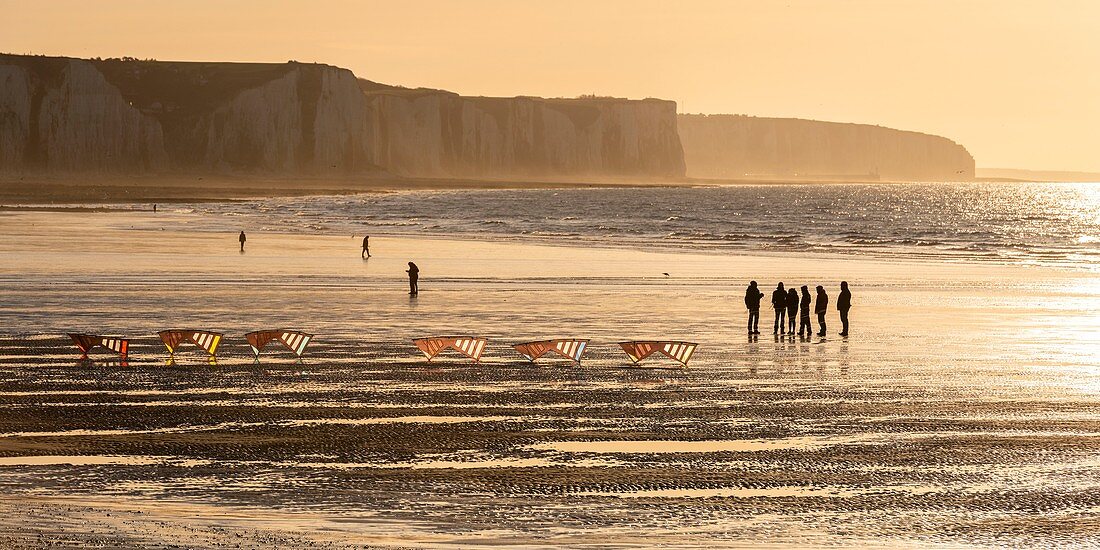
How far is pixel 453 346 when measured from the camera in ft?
76.3

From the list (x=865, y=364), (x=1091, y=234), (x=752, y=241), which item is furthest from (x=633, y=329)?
(x=1091, y=234)

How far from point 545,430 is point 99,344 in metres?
9.63

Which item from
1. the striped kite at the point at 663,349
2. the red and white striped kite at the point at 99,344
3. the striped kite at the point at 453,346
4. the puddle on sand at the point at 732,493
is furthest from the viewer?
the striped kite at the point at 453,346

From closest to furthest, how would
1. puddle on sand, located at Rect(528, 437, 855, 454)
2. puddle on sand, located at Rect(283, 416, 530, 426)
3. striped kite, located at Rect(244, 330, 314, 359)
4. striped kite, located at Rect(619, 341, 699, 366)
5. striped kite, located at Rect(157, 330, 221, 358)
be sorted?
puddle on sand, located at Rect(528, 437, 855, 454)
puddle on sand, located at Rect(283, 416, 530, 426)
striped kite, located at Rect(619, 341, 699, 366)
striped kite, located at Rect(157, 330, 221, 358)
striped kite, located at Rect(244, 330, 314, 359)

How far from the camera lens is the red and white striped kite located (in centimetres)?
2241

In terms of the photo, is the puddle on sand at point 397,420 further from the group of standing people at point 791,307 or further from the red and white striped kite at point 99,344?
the group of standing people at point 791,307

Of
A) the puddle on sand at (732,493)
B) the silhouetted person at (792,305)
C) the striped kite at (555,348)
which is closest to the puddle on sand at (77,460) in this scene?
the puddle on sand at (732,493)

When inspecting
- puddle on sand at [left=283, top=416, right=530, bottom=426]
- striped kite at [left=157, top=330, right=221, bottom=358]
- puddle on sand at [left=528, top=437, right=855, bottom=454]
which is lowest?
puddle on sand at [left=528, top=437, right=855, bottom=454]

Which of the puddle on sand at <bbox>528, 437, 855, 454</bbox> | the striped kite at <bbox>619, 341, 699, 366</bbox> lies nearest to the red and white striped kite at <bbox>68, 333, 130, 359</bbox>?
the striped kite at <bbox>619, 341, 699, 366</bbox>

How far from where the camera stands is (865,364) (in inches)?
909

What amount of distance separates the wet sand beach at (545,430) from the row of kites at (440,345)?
29cm

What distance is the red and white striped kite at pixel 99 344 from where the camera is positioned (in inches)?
882

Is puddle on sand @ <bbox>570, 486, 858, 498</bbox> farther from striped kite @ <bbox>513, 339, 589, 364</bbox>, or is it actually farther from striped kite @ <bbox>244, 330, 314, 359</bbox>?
striped kite @ <bbox>244, 330, 314, 359</bbox>

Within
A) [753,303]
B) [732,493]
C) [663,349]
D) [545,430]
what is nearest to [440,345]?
[663,349]
